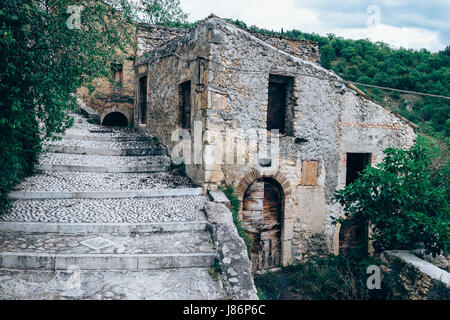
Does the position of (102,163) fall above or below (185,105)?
below

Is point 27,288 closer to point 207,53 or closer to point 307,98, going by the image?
point 207,53

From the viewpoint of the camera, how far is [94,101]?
44.3 feet

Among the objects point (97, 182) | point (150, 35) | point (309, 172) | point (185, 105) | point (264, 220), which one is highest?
point (150, 35)

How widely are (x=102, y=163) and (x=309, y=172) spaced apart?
5.24 meters

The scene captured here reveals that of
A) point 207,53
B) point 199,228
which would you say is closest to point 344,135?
point 207,53

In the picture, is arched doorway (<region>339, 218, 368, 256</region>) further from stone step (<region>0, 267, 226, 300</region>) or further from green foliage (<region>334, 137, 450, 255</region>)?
stone step (<region>0, 267, 226, 300</region>)

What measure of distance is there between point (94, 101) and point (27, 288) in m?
11.5

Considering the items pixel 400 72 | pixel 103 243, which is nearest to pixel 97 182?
pixel 103 243

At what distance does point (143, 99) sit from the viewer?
11.4 metres

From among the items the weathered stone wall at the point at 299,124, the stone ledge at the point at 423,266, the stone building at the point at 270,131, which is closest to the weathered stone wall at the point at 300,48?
the stone building at the point at 270,131

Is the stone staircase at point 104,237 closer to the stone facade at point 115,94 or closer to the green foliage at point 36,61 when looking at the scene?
the green foliage at point 36,61

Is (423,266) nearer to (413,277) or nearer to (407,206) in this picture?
(413,277)

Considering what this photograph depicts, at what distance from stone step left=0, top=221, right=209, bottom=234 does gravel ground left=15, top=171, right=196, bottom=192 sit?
1.40m

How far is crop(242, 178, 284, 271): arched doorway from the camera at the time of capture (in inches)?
280
